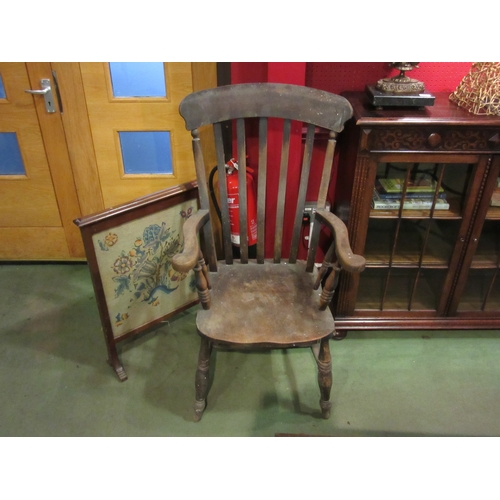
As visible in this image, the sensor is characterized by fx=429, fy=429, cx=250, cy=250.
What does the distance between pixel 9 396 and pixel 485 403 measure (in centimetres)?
189

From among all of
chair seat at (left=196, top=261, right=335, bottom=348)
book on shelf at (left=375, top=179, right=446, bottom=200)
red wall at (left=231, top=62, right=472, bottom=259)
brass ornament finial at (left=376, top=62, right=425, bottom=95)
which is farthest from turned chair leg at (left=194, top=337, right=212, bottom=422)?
brass ornament finial at (left=376, top=62, right=425, bottom=95)

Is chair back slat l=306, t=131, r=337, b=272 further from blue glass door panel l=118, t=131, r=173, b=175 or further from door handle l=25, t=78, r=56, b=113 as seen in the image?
door handle l=25, t=78, r=56, b=113

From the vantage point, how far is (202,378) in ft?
5.17

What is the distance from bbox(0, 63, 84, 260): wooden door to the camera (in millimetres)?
1961

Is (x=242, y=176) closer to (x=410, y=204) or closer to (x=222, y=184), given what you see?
(x=222, y=184)

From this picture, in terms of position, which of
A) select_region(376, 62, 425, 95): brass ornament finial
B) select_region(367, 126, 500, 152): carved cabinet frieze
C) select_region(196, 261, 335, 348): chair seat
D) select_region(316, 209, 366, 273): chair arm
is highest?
select_region(376, 62, 425, 95): brass ornament finial

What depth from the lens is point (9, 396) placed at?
5.62 ft

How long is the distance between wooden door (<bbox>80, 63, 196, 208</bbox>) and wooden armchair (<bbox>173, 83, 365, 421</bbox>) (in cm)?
52

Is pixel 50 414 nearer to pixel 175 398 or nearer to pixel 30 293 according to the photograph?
pixel 175 398

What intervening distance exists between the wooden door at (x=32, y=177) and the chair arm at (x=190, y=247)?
3.30 feet

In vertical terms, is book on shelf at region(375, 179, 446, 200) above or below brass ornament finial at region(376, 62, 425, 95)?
below

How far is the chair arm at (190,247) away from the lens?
1.26 m

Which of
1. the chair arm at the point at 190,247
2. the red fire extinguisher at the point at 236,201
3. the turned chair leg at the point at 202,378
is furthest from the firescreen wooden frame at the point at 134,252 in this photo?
the turned chair leg at the point at 202,378

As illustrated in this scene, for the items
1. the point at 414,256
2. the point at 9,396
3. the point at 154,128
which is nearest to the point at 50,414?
the point at 9,396
